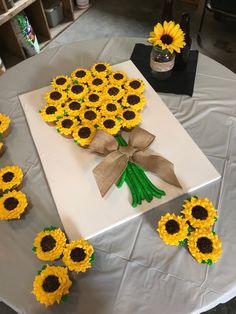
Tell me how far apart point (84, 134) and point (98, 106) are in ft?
0.53

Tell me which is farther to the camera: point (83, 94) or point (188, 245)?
point (83, 94)

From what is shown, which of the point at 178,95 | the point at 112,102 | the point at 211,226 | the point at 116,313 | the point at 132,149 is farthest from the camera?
the point at 178,95

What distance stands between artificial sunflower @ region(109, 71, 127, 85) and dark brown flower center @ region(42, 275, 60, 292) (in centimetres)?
75

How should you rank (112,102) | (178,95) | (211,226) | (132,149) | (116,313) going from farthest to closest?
(178,95) < (112,102) < (132,149) < (211,226) < (116,313)

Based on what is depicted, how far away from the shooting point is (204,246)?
78 cm

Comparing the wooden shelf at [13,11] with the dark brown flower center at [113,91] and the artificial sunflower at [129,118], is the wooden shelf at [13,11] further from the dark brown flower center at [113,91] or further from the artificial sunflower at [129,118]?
the artificial sunflower at [129,118]

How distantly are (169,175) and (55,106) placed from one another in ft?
1.65

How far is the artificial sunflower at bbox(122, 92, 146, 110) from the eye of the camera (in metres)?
1.07

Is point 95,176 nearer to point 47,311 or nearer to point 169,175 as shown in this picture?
point 169,175

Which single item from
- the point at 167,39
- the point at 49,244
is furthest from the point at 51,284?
the point at 167,39

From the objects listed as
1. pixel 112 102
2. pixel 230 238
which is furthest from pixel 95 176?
pixel 230 238

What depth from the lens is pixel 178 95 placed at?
117 cm

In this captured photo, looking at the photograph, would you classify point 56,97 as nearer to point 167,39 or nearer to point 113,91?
point 113,91

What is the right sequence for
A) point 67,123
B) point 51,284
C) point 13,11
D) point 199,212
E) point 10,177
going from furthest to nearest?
point 13,11
point 67,123
point 10,177
point 199,212
point 51,284
